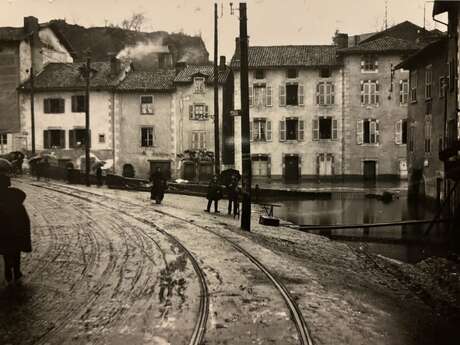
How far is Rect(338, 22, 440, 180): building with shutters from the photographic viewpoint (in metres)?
39.6

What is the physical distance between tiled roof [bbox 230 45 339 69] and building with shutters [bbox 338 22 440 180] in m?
1.50

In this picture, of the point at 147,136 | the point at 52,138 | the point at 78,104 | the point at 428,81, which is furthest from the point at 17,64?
the point at 428,81

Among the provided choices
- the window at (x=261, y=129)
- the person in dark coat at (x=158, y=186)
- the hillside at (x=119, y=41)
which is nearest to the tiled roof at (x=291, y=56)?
the window at (x=261, y=129)

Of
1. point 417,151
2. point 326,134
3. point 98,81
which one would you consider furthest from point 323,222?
point 98,81

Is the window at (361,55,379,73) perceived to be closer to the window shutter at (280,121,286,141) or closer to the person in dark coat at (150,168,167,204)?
the window shutter at (280,121,286,141)

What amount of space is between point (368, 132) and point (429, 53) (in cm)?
1563

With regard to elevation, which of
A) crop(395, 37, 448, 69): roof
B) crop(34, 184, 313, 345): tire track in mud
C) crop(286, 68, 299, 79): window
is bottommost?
crop(34, 184, 313, 345): tire track in mud

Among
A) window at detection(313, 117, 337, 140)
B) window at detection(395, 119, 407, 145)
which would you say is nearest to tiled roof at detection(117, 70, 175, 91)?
window at detection(313, 117, 337, 140)

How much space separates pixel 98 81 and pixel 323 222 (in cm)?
2765

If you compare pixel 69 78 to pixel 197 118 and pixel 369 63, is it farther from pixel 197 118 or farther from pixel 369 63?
pixel 369 63

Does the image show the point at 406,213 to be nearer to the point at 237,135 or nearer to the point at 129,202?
the point at 129,202

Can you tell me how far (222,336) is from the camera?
6.05m

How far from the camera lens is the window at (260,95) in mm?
41094

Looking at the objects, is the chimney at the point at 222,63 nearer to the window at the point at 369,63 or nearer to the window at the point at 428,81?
the window at the point at 369,63
